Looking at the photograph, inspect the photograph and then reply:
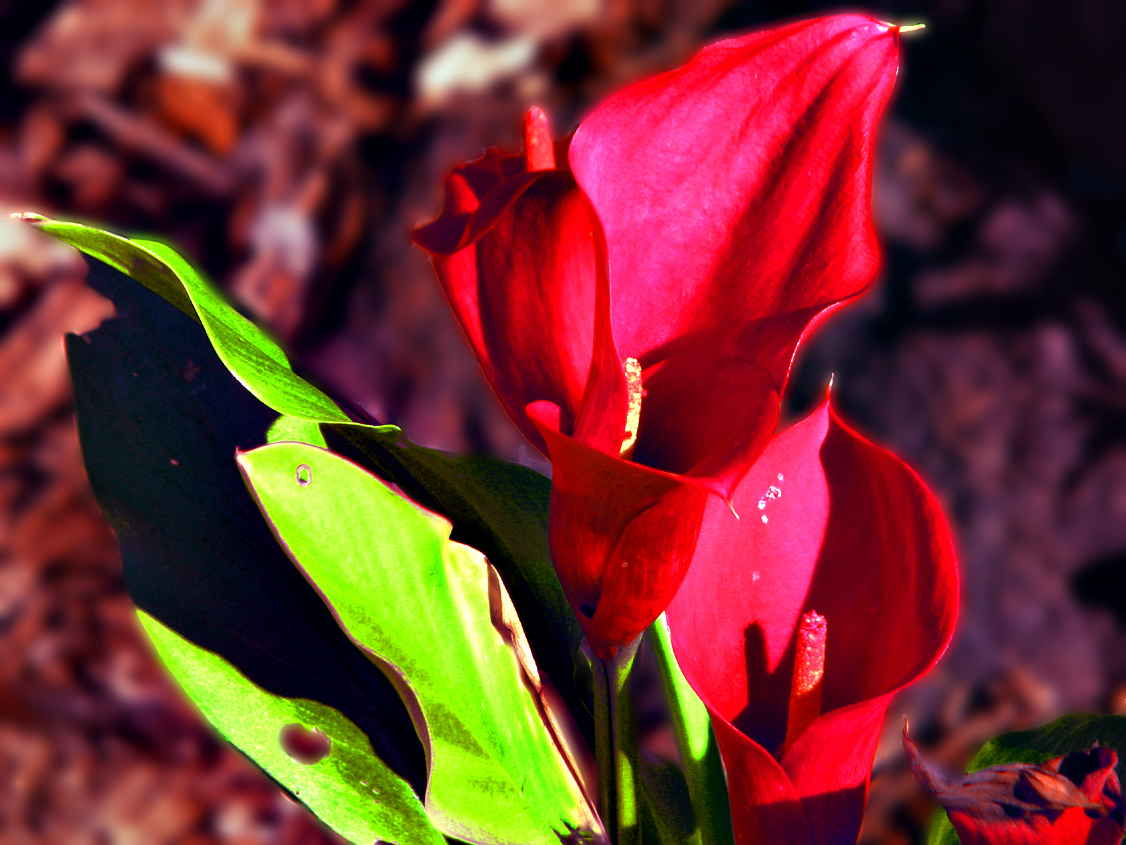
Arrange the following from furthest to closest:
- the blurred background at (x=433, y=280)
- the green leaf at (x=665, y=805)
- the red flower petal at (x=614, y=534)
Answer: the blurred background at (x=433, y=280) → the green leaf at (x=665, y=805) → the red flower petal at (x=614, y=534)

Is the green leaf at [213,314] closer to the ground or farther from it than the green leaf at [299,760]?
farther from it

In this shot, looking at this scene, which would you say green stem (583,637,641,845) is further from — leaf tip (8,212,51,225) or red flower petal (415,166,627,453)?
leaf tip (8,212,51,225)

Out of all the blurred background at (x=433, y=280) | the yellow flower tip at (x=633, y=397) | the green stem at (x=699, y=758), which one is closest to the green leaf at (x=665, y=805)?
the green stem at (x=699, y=758)

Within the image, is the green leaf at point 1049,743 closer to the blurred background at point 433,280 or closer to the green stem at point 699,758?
the green stem at point 699,758

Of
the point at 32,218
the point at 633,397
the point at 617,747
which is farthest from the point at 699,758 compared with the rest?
the point at 32,218

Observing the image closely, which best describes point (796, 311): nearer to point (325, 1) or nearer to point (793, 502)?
point (793, 502)

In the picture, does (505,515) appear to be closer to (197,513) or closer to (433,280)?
(197,513)

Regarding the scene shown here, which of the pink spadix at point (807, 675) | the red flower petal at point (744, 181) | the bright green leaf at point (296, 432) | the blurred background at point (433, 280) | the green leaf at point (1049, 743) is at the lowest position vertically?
the blurred background at point (433, 280)
